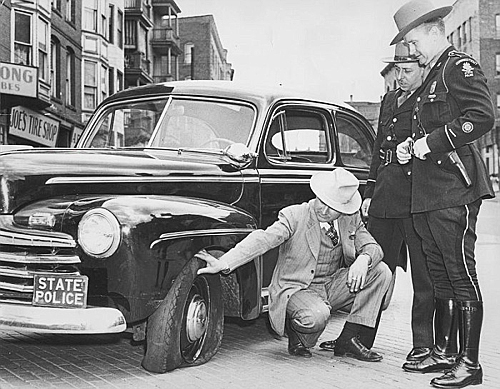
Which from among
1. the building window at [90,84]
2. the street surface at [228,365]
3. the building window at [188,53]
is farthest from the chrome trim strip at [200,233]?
the building window at [188,53]

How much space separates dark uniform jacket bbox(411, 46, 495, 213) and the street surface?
1.09 meters

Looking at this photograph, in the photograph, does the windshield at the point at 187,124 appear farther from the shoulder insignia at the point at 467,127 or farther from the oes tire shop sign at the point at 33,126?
the oes tire shop sign at the point at 33,126

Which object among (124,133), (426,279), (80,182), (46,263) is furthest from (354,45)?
(46,263)

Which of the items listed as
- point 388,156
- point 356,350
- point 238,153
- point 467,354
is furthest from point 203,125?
point 467,354

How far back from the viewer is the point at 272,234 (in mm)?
4879

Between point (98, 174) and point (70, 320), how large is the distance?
94 centimetres

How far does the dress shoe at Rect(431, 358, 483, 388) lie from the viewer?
433cm

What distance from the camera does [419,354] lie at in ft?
16.3

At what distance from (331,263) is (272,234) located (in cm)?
64

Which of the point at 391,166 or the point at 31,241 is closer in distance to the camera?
the point at 31,241

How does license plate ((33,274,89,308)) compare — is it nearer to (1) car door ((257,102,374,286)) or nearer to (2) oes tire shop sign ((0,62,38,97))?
(1) car door ((257,102,374,286))

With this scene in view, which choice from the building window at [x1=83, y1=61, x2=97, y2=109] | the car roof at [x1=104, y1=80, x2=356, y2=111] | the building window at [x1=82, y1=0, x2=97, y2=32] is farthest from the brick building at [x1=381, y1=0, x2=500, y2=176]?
the car roof at [x1=104, y1=80, x2=356, y2=111]

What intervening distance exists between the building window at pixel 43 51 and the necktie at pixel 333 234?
768 inches

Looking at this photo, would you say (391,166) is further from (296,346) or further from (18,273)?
(18,273)
